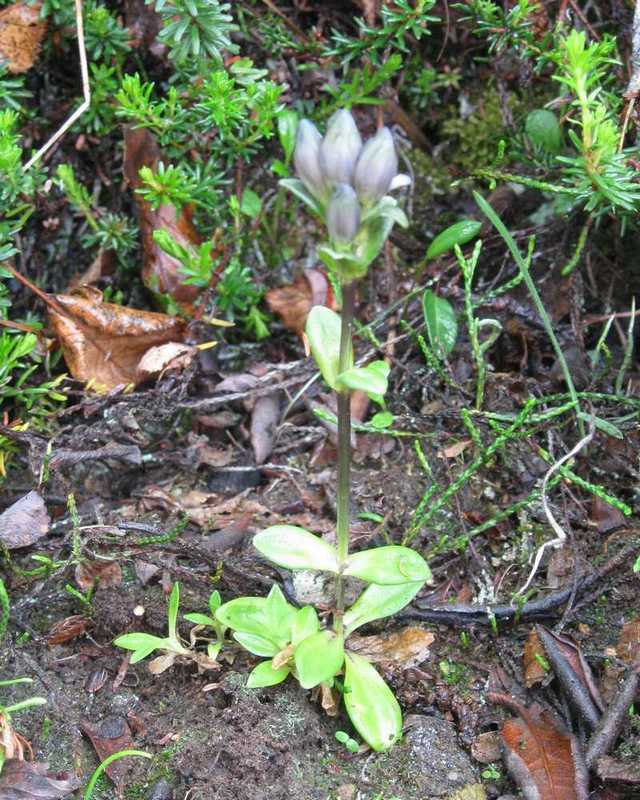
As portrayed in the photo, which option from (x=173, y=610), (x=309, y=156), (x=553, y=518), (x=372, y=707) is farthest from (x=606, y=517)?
(x=309, y=156)

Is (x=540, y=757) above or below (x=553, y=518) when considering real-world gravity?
below

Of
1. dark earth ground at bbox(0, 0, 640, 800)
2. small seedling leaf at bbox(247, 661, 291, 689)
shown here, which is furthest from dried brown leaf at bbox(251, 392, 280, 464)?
small seedling leaf at bbox(247, 661, 291, 689)

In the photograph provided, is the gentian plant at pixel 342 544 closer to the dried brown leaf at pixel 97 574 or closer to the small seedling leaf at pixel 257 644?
the small seedling leaf at pixel 257 644

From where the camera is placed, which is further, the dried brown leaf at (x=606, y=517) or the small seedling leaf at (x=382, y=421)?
the small seedling leaf at (x=382, y=421)

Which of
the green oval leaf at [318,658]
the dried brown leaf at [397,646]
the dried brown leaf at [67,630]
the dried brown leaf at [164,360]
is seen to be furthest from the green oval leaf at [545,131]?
the dried brown leaf at [67,630]

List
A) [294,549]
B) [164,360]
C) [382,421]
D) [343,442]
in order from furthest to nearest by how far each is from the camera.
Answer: [164,360], [382,421], [294,549], [343,442]

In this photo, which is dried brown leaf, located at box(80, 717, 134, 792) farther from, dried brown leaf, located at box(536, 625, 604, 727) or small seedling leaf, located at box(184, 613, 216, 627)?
dried brown leaf, located at box(536, 625, 604, 727)

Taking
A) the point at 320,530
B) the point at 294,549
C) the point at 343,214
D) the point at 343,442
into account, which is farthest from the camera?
the point at 320,530

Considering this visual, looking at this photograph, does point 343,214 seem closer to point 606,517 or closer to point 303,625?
point 303,625
